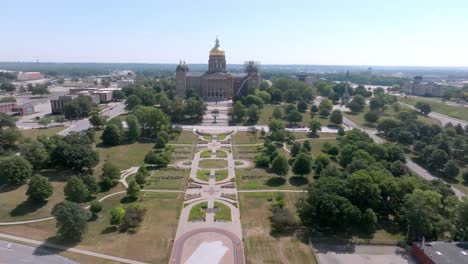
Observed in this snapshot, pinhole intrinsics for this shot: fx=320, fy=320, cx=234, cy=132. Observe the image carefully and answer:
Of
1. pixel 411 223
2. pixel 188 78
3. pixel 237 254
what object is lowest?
pixel 237 254

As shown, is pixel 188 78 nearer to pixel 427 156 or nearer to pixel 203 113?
pixel 203 113

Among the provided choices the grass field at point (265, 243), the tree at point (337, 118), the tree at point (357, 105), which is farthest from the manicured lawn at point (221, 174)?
the tree at point (357, 105)

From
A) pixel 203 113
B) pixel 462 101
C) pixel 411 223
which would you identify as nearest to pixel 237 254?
pixel 411 223

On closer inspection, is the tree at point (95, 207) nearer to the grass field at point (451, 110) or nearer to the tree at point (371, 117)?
the tree at point (371, 117)

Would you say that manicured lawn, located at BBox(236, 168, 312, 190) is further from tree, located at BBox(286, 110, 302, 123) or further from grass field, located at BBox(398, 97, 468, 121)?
grass field, located at BBox(398, 97, 468, 121)

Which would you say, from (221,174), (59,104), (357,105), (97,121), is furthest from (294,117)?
(59,104)

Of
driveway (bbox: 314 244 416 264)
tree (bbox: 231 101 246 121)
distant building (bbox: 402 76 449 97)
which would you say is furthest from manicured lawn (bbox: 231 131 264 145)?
Answer: distant building (bbox: 402 76 449 97)
